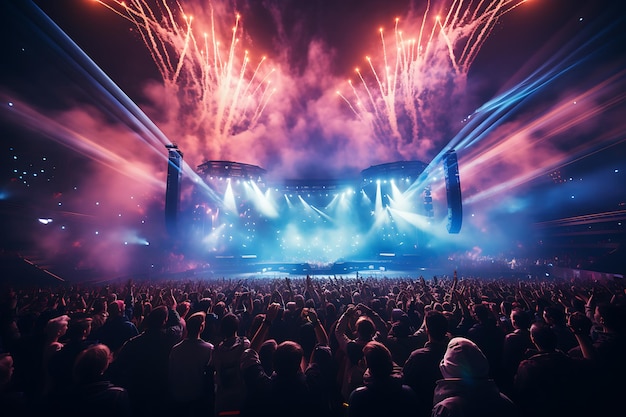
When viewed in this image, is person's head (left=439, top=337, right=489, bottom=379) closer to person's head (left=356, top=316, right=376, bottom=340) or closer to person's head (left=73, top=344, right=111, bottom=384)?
person's head (left=356, top=316, right=376, bottom=340)

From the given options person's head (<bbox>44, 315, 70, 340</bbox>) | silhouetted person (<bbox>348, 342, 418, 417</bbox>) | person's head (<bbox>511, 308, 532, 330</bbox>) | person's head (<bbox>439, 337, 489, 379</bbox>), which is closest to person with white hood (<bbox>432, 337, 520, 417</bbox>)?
person's head (<bbox>439, 337, 489, 379</bbox>)

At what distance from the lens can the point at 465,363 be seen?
1979mm

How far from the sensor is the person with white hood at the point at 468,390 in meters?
1.84

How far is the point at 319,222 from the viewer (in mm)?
44938

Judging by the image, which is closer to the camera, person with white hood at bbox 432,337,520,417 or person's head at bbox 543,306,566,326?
person with white hood at bbox 432,337,520,417

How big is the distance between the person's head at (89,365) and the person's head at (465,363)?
2851 mm

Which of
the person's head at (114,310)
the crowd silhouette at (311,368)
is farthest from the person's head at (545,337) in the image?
the person's head at (114,310)

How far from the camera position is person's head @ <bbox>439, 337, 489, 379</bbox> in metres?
1.96

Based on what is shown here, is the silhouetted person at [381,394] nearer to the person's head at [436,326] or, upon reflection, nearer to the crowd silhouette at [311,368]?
the crowd silhouette at [311,368]

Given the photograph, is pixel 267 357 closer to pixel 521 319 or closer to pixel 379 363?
pixel 379 363

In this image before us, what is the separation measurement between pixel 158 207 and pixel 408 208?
34.9m

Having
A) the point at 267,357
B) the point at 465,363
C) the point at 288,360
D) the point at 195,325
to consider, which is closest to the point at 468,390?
the point at 465,363

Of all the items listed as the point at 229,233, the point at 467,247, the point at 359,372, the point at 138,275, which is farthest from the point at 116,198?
the point at 467,247

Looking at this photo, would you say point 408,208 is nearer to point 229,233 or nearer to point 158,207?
point 229,233
